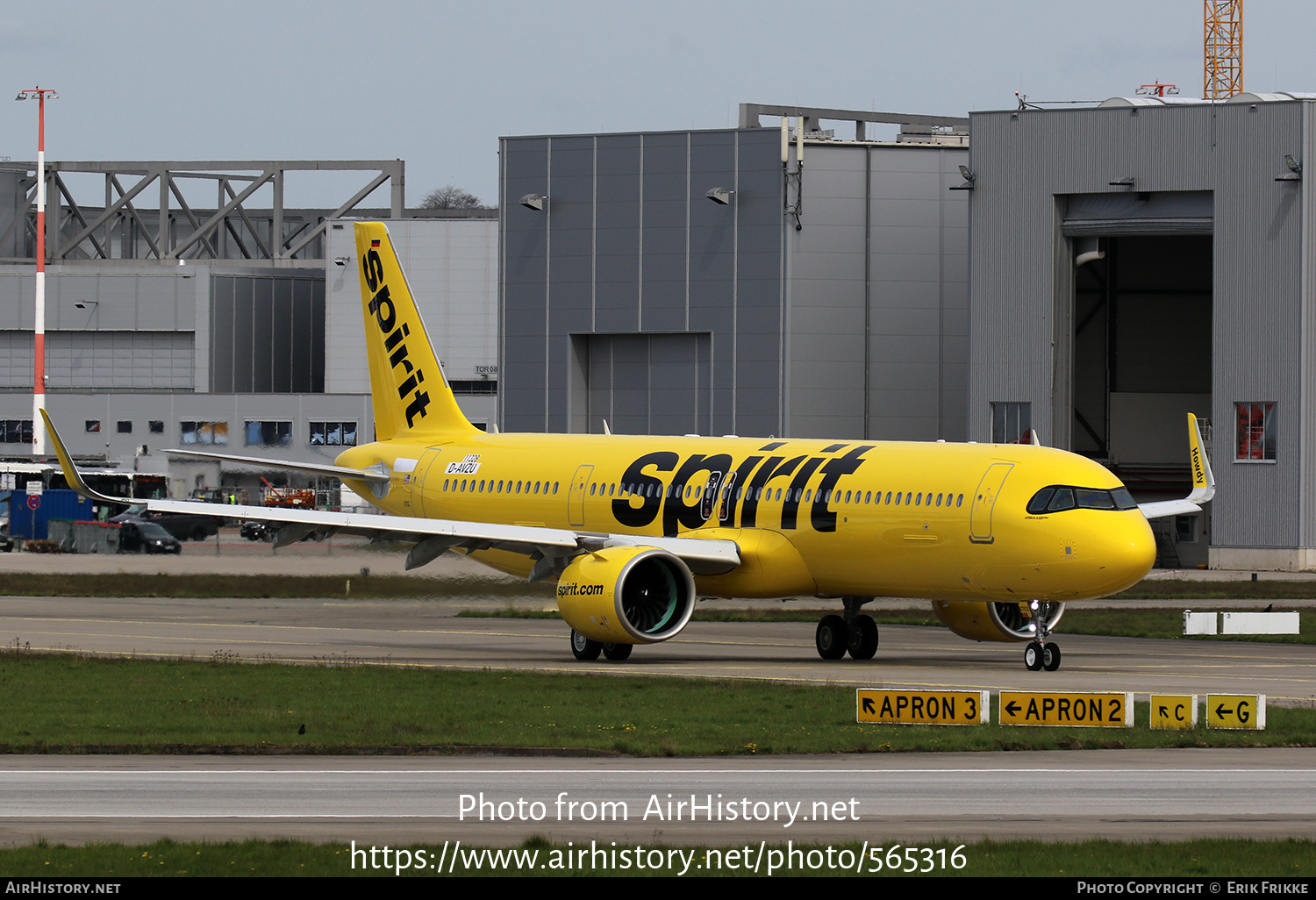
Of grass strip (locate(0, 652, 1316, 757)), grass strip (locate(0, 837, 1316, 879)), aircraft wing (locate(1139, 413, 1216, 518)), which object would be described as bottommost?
grass strip (locate(0, 652, 1316, 757))

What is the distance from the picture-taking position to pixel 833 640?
3653cm

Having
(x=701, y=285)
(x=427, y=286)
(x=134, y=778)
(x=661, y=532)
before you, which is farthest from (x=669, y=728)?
(x=427, y=286)

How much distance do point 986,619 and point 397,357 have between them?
18.7 m

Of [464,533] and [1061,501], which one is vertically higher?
[1061,501]

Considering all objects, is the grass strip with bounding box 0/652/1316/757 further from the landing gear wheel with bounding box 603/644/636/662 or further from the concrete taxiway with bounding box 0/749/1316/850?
the landing gear wheel with bounding box 603/644/636/662

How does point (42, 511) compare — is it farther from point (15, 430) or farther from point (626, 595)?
point (626, 595)

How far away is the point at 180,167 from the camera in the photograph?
13900 cm

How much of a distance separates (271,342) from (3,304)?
19011 mm

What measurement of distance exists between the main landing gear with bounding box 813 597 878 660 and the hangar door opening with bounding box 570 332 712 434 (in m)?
44.0

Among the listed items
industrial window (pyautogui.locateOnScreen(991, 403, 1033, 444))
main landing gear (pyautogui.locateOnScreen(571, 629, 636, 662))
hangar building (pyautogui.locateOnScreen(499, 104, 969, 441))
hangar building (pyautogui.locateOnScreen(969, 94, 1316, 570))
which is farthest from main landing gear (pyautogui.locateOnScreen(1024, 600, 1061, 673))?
hangar building (pyautogui.locateOnScreen(499, 104, 969, 441))

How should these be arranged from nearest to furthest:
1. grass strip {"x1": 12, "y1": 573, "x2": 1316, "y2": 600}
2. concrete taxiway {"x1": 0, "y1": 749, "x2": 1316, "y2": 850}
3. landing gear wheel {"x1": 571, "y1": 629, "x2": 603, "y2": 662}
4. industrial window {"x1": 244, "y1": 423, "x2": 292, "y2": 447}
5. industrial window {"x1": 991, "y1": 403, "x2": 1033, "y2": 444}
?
concrete taxiway {"x1": 0, "y1": 749, "x2": 1316, "y2": 850} → landing gear wheel {"x1": 571, "y1": 629, "x2": 603, "y2": 662} → grass strip {"x1": 12, "y1": 573, "x2": 1316, "y2": 600} → industrial window {"x1": 991, "y1": 403, "x2": 1033, "y2": 444} → industrial window {"x1": 244, "y1": 423, "x2": 292, "y2": 447}

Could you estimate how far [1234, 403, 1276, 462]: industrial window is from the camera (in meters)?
68.4

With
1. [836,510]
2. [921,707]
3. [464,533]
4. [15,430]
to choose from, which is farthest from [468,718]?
[15,430]
